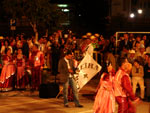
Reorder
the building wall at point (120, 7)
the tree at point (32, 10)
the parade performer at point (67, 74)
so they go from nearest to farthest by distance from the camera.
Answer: the parade performer at point (67, 74) < the tree at point (32, 10) < the building wall at point (120, 7)

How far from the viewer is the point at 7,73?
48.4 ft

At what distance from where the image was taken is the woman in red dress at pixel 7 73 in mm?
14727

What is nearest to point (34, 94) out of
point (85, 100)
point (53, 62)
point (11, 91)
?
point (11, 91)

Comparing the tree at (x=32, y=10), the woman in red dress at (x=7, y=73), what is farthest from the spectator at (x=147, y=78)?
→ the tree at (x=32, y=10)

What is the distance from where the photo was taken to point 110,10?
3747 cm

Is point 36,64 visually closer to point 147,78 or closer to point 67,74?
point 67,74

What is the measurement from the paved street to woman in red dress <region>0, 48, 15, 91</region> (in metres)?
0.48

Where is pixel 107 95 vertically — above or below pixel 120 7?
below

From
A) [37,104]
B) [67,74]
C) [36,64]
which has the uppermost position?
[36,64]

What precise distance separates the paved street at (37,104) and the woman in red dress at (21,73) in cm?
63

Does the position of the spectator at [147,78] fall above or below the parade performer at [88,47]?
below

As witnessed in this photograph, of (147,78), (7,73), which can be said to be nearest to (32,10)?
(7,73)

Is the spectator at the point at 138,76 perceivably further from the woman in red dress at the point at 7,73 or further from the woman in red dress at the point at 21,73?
the woman in red dress at the point at 7,73

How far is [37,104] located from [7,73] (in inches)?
126
